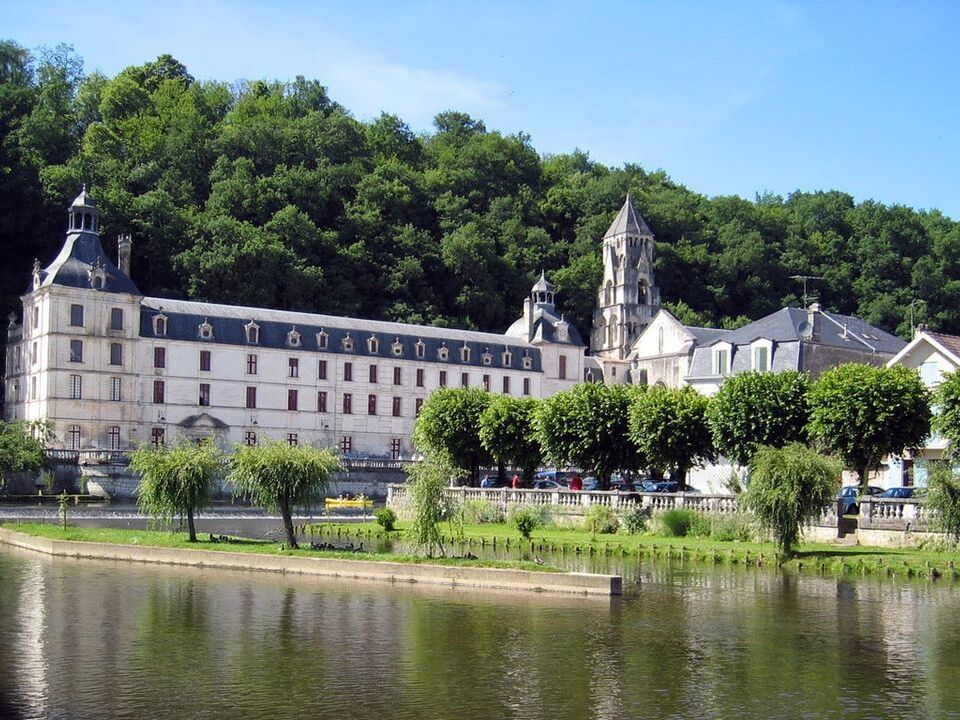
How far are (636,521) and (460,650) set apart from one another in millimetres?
25861

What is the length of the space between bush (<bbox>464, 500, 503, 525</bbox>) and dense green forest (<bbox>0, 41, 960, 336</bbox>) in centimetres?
5074

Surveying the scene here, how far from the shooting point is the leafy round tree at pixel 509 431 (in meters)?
61.5

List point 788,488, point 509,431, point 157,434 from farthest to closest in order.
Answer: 1. point 157,434
2. point 509,431
3. point 788,488

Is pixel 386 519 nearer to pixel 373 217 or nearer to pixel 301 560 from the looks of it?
pixel 301 560

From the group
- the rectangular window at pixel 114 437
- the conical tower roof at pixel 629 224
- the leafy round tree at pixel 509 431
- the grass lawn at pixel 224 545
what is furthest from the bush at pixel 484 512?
the conical tower roof at pixel 629 224

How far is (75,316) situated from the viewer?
81.6 metres

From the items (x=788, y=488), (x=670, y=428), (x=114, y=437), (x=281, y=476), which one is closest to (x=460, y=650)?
(x=281, y=476)

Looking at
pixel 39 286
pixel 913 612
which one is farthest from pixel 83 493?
pixel 913 612

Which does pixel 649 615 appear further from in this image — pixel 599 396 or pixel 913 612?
pixel 599 396

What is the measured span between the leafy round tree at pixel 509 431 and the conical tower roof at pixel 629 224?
56.1 meters

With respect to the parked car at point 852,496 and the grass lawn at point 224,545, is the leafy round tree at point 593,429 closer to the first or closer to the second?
the parked car at point 852,496

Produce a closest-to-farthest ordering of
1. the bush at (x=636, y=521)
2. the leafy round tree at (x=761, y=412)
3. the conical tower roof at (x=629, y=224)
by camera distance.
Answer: the bush at (x=636, y=521) → the leafy round tree at (x=761, y=412) → the conical tower roof at (x=629, y=224)

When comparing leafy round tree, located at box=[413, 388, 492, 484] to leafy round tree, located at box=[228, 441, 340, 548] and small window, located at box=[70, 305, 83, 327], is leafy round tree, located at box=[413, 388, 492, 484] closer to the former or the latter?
leafy round tree, located at box=[228, 441, 340, 548]

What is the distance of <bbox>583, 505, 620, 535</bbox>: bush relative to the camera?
4881 centimetres
